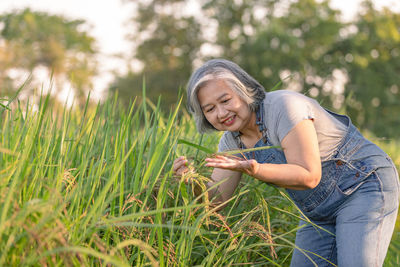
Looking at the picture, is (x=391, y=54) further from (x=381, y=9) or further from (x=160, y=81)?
(x=160, y=81)

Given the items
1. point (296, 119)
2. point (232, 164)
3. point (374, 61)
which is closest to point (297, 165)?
point (296, 119)

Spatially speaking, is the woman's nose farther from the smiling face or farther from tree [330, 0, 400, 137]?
tree [330, 0, 400, 137]

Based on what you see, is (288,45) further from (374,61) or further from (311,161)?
(311,161)

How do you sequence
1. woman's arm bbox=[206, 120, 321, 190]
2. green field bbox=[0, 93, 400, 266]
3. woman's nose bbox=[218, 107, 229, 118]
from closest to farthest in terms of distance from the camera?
green field bbox=[0, 93, 400, 266] < woman's arm bbox=[206, 120, 321, 190] < woman's nose bbox=[218, 107, 229, 118]

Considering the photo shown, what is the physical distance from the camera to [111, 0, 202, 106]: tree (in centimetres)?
2878

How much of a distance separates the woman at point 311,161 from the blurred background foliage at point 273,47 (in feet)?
71.4

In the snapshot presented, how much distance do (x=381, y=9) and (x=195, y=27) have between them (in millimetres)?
12168

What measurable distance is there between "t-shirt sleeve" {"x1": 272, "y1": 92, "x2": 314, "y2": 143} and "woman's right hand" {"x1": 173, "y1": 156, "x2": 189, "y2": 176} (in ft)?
1.62

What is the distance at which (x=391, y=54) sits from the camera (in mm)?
28031

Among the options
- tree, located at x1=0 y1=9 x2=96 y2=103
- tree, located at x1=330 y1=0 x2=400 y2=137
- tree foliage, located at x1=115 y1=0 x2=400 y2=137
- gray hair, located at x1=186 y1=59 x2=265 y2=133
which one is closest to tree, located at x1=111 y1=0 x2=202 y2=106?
tree foliage, located at x1=115 y1=0 x2=400 y2=137

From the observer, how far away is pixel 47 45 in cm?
3384

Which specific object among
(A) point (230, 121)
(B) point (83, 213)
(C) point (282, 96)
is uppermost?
(C) point (282, 96)

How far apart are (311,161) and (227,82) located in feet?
2.14

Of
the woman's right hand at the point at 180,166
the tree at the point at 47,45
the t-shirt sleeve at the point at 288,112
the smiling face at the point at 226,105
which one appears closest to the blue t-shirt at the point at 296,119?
the t-shirt sleeve at the point at 288,112
